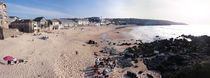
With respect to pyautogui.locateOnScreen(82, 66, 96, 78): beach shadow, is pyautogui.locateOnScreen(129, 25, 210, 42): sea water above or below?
above

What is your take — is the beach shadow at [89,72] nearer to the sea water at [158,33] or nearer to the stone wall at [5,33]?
the sea water at [158,33]

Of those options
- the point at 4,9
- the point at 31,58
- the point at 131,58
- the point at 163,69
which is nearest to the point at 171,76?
the point at 163,69

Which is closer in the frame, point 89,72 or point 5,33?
point 89,72

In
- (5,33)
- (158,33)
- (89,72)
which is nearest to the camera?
(89,72)

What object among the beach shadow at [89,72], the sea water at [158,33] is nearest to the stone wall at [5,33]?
the beach shadow at [89,72]

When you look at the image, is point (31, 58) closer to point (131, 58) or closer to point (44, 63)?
point (44, 63)

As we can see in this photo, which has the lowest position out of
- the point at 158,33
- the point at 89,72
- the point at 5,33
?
the point at 89,72

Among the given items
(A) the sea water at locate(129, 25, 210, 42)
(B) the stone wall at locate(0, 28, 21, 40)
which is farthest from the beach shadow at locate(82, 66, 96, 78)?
(B) the stone wall at locate(0, 28, 21, 40)

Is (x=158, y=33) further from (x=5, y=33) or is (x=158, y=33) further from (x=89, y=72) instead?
(x=5, y=33)

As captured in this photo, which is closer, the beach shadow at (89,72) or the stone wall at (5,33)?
the beach shadow at (89,72)

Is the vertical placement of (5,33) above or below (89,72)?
above

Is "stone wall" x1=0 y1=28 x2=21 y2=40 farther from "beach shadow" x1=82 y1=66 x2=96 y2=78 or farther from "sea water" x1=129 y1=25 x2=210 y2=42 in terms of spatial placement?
"sea water" x1=129 y1=25 x2=210 y2=42

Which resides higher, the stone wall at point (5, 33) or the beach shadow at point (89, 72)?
the stone wall at point (5, 33)

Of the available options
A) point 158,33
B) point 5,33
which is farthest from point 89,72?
point 158,33
